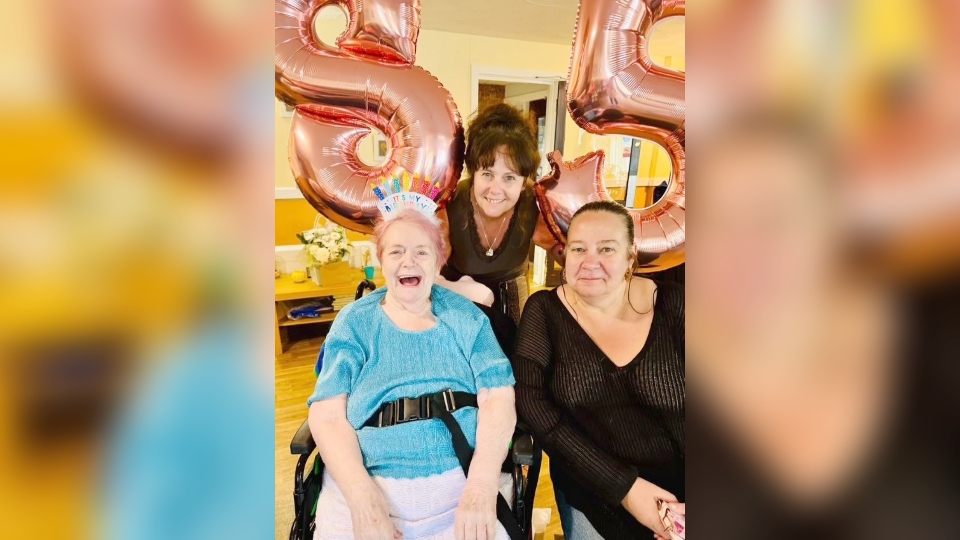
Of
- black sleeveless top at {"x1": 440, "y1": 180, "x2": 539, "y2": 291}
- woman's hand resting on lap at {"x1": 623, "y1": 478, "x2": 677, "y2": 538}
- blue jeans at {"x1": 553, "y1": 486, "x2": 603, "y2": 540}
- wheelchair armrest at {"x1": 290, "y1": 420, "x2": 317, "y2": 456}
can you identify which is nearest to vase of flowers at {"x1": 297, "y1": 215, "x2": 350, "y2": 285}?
black sleeveless top at {"x1": 440, "y1": 180, "x2": 539, "y2": 291}

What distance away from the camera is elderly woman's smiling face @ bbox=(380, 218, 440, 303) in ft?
4.40

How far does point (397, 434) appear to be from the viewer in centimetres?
Result: 125

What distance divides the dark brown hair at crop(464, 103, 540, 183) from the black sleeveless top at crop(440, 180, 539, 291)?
8 centimetres

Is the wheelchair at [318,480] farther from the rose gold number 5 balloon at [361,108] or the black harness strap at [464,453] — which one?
the rose gold number 5 balloon at [361,108]

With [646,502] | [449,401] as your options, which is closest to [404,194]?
[449,401]

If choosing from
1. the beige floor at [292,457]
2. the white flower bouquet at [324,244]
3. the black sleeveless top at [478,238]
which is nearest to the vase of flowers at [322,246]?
the white flower bouquet at [324,244]

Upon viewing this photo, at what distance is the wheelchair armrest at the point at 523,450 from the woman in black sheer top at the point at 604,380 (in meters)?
0.03

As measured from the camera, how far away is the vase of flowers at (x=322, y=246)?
2.57m

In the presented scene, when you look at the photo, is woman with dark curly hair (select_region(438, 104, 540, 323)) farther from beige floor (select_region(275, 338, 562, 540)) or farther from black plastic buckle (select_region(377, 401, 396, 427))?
beige floor (select_region(275, 338, 562, 540))
